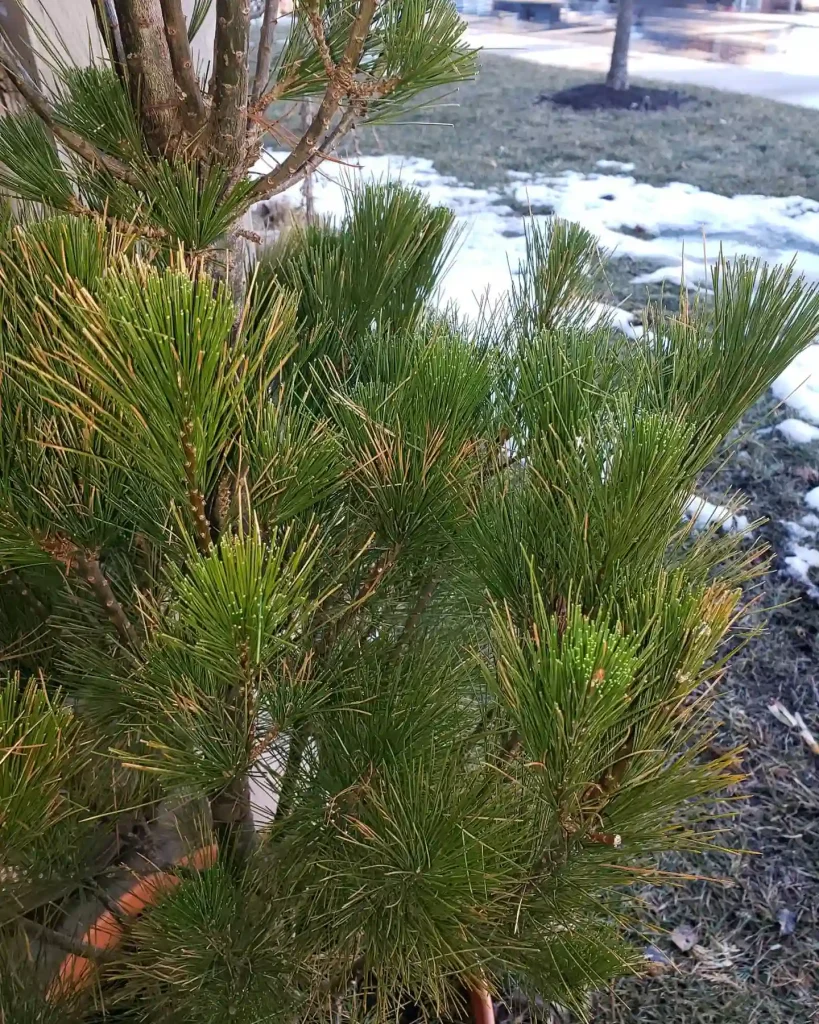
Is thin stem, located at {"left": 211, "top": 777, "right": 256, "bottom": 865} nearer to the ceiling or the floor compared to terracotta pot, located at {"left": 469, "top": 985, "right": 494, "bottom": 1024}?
nearer to the ceiling

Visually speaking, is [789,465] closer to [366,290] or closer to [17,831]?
[366,290]

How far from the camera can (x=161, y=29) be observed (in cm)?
41

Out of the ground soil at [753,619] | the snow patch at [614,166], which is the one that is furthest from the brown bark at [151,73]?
the snow patch at [614,166]

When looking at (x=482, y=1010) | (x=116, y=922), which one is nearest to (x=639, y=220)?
(x=482, y=1010)

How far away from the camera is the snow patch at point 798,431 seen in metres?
A: 1.46

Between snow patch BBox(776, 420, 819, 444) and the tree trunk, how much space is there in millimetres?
835

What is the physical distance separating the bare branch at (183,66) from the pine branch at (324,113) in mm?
45

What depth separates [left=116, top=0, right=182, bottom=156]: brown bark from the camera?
15.8 inches

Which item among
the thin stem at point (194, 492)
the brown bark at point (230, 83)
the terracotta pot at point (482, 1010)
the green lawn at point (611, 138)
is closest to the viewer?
the thin stem at point (194, 492)

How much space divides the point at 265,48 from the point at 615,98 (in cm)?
166

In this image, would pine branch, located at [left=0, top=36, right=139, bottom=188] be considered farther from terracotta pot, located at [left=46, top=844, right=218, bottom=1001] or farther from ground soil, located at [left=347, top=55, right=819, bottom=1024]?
terracotta pot, located at [left=46, top=844, right=218, bottom=1001]

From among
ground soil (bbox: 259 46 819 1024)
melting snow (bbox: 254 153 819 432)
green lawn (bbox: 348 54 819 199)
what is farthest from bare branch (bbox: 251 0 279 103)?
green lawn (bbox: 348 54 819 199)

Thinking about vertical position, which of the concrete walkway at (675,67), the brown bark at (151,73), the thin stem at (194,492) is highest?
the brown bark at (151,73)

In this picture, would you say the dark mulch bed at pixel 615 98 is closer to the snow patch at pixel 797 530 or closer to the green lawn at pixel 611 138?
the green lawn at pixel 611 138
